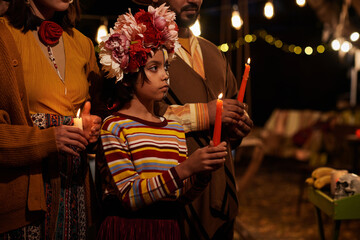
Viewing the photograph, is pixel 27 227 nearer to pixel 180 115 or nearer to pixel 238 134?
pixel 180 115

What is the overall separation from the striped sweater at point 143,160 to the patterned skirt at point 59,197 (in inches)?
7.6

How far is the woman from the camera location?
1.38 meters

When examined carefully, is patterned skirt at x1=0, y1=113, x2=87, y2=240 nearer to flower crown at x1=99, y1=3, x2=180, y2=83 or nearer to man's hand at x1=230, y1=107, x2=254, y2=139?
flower crown at x1=99, y1=3, x2=180, y2=83

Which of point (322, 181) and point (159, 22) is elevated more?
point (159, 22)

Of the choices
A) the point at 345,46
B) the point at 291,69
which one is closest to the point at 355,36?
the point at 345,46

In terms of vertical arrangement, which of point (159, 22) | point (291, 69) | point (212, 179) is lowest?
point (212, 179)

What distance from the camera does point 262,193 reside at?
6.04m

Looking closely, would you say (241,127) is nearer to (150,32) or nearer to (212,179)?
(212,179)

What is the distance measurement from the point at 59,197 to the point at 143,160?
1.08ft

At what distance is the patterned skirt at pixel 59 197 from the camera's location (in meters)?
1.48

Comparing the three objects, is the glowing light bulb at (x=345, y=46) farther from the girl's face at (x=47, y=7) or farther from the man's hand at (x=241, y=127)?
the girl's face at (x=47, y=7)

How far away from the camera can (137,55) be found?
56.6 inches

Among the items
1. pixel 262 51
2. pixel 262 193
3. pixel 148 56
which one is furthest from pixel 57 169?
pixel 262 51

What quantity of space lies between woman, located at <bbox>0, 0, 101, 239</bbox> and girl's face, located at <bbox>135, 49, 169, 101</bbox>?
185 mm
